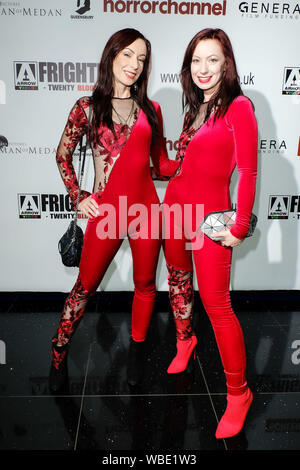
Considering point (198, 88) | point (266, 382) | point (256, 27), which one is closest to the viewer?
point (198, 88)

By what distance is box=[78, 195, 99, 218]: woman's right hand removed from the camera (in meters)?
1.85

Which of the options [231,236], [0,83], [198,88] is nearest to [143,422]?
[231,236]

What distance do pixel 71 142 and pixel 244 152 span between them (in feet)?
2.73

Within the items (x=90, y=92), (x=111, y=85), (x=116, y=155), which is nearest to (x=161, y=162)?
(x=116, y=155)

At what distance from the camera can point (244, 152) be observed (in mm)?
1521

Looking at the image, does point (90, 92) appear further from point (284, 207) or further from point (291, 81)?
point (284, 207)

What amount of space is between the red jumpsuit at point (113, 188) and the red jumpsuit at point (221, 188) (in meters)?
0.17

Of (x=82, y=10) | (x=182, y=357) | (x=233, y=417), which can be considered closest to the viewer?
(x=233, y=417)

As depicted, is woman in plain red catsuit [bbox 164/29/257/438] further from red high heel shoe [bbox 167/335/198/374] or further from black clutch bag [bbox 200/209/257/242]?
red high heel shoe [bbox 167/335/198/374]

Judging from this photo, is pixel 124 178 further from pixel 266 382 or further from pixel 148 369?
pixel 266 382

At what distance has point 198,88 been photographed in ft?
5.96

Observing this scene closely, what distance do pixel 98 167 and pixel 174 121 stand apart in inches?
45.1

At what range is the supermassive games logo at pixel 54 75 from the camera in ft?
8.81

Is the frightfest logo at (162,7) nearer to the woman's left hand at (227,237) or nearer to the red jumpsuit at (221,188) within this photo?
the red jumpsuit at (221,188)
